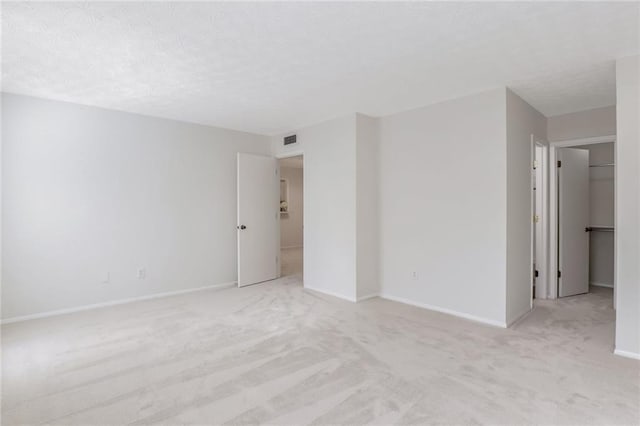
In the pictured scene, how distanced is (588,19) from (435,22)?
3.17 feet

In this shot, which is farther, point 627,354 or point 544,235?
point 544,235

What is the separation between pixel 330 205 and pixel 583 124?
323cm

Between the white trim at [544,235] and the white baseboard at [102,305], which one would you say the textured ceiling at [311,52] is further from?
the white baseboard at [102,305]

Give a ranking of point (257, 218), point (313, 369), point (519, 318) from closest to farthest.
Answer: point (313, 369) → point (519, 318) → point (257, 218)

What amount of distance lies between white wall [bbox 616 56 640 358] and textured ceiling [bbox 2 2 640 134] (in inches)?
10.0

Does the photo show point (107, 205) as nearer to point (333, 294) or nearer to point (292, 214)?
point (333, 294)

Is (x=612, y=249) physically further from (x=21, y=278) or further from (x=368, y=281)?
(x=21, y=278)

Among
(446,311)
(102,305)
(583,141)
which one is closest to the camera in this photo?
(446,311)

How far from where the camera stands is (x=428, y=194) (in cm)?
412

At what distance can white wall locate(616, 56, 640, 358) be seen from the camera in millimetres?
2758

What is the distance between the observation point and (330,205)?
4.77 meters

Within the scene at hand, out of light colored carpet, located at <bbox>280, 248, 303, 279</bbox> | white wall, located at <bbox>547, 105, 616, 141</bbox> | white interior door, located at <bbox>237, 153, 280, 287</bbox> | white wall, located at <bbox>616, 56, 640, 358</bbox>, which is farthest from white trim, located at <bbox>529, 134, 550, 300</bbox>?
white interior door, located at <bbox>237, 153, 280, 287</bbox>

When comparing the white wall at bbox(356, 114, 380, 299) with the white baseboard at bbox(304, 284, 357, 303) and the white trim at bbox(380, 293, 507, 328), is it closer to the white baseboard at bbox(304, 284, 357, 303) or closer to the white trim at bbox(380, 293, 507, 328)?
the white baseboard at bbox(304, 284, 357, 303)

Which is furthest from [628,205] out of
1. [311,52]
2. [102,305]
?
[102,305]
